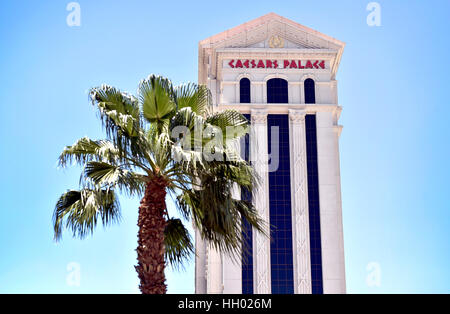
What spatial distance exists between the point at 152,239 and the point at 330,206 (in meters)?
46.5

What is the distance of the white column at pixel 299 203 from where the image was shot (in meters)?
59.9

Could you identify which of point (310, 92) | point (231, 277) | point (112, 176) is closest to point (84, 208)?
point (112, 176)

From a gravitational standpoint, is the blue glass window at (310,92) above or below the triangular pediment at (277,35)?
below

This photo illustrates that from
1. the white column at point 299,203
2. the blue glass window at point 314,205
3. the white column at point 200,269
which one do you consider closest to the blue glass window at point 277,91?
the white column at point 299,203

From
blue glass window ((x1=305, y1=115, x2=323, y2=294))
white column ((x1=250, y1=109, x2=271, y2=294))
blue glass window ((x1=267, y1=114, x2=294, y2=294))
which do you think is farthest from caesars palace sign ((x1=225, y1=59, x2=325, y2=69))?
white column ((x1=250, y1=109, x2=271, y2=294))

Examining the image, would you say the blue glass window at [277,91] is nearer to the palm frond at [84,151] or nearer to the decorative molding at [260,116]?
the decorative molding at [260,116]

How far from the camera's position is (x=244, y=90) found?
66.5 metres

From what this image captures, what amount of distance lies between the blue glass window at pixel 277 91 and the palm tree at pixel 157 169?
47328mm

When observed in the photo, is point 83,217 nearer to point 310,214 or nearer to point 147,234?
point 147,234

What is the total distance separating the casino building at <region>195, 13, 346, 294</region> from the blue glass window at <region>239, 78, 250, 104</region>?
0.10 meters

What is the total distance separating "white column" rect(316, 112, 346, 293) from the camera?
60.5 m

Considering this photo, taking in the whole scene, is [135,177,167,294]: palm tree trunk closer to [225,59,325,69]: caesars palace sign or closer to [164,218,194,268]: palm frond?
[164,218,194,268]: palm frond
